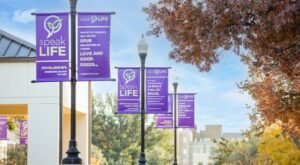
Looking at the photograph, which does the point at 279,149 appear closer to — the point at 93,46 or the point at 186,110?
the point at 186,110

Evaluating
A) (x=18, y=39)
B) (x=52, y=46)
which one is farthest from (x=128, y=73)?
(x=52, y=46)

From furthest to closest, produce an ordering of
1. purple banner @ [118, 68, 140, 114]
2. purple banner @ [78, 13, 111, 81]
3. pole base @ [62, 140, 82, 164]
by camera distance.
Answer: purple banner @ [118, 68, 140, 114] → purple banner @ [78, 13, 111, 81] → pole base @ [62, 140, 82, 164]

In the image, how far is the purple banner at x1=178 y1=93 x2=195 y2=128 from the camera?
99.8 ft

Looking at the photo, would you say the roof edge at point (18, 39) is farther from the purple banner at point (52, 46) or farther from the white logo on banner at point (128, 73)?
the purple banner at point (52, 46)

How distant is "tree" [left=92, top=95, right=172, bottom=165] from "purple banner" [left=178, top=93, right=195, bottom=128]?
33.6 m

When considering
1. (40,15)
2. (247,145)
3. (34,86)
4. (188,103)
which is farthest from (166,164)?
(40,15)

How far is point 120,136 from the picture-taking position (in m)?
66.2

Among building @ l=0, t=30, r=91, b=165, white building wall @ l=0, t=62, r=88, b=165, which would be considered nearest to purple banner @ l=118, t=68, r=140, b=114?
building @ l=0, t=30, r=91, b=165

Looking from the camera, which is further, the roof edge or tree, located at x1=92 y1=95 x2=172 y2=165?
tree, located at x1=92 y1=95 x2=172 y2=165

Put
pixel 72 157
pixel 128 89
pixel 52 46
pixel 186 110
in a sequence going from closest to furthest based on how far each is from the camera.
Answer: pixel 72 157 → pixel 52 46 → pixel 128 89 → pixel 186 110

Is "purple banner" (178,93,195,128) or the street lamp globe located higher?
Answer: the street lamp globe

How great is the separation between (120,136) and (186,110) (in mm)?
36169

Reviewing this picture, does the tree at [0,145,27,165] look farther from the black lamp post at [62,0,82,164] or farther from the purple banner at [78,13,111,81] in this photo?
the black lamp post at [62,0,82,164]

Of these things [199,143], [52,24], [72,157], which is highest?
[52,24]
